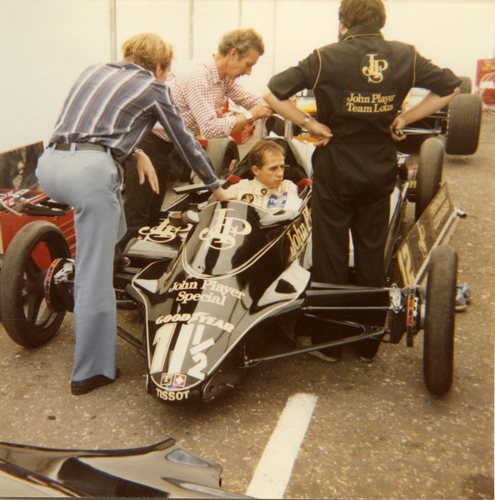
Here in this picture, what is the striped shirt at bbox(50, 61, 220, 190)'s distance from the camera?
2.95 meters

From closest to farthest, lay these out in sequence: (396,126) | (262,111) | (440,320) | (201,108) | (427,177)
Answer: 1. (440,320)
2. (396,126)
3. (262,111)
4. (201,108)
5. (427,177)

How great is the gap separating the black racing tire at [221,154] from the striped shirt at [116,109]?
7.44 feet

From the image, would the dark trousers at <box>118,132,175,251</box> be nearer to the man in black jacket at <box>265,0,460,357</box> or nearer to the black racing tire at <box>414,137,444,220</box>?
the man in black jacket at <box>265,0,460,357</box>

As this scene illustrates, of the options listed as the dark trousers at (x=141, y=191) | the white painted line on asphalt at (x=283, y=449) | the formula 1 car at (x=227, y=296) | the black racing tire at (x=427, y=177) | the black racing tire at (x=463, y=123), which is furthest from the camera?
the black racing tire at (x=463, y=123)

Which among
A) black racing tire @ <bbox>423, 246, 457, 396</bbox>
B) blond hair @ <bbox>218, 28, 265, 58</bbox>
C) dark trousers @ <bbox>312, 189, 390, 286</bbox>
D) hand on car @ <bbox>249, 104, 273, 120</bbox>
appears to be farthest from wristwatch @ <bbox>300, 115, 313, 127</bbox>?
blond hair @ <bbox>218, 28, 265, 58</bbox>

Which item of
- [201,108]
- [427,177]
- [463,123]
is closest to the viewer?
[201,108]

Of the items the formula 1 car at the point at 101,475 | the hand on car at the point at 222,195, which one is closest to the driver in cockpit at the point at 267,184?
the hand on car at the point at 222,195

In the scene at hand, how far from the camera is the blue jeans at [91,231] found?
2.91 m

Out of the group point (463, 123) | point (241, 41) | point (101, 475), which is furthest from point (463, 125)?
point (101, 475)

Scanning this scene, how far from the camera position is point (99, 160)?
2.92 meters

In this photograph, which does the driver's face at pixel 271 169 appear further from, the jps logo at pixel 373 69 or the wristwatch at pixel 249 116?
the jps logo at pixel 373 69

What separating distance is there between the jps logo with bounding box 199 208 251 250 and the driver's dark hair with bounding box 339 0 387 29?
100 cm

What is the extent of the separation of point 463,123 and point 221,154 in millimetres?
2677

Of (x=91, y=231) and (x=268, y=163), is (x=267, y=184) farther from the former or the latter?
(x=91, y=231)
